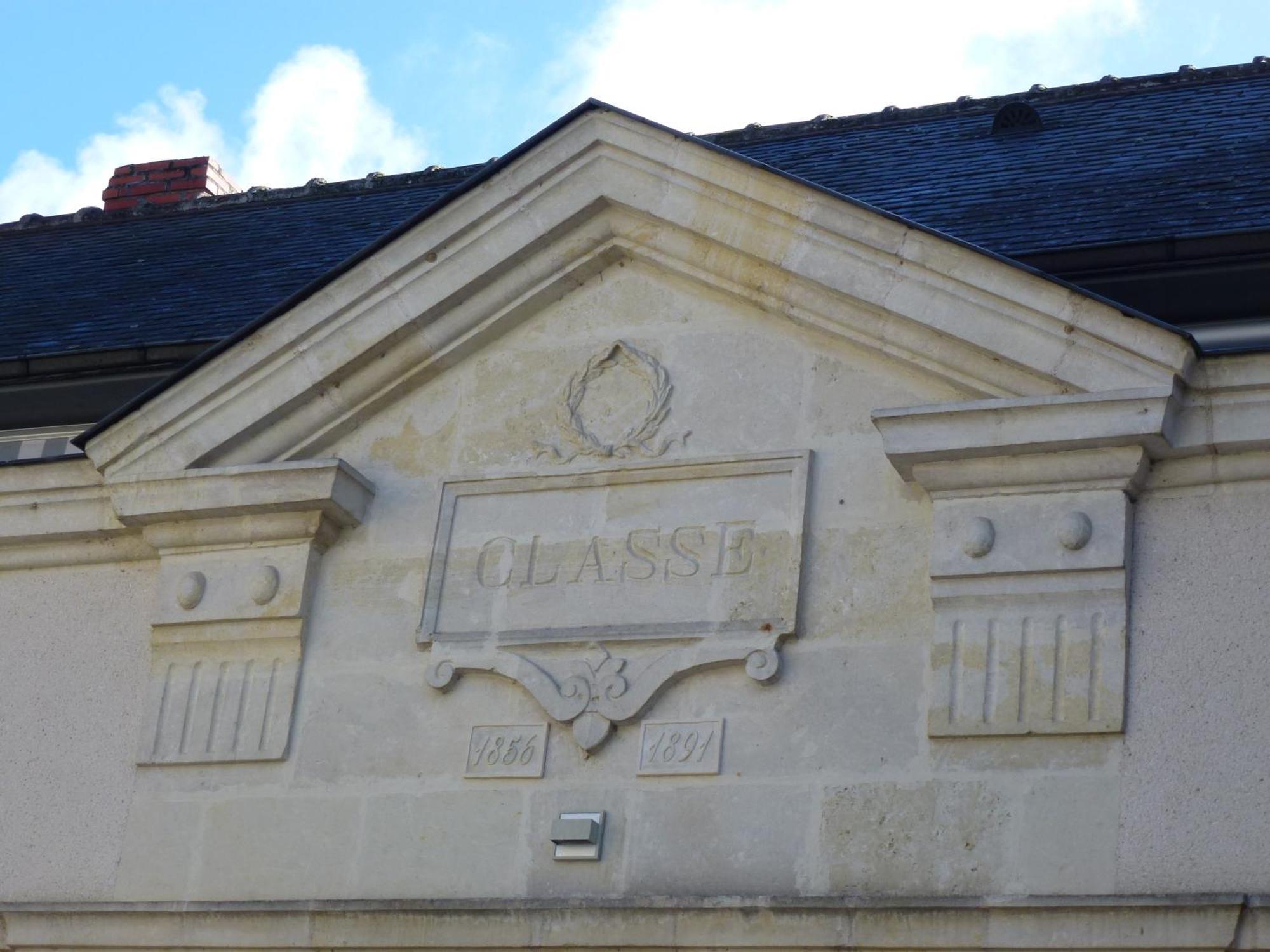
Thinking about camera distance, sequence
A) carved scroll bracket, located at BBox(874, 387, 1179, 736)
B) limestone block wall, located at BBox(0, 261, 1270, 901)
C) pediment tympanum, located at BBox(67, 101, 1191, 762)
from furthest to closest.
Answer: pediment tympanum, located at BBox(67, 101, 1191, 762), carved scroll bracket, located at BBox(874, 387, 1179, 736), limestone block wall, located at BBox(0, 261, 1270, 901)

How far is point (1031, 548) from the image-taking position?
6.35 metres

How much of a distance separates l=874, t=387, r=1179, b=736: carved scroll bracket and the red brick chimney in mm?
7165

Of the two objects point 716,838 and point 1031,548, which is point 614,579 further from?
point 1031,548

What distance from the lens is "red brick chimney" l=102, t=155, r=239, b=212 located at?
12.6 meters

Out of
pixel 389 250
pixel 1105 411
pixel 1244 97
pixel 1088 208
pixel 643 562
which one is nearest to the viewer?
pixel 1105 411

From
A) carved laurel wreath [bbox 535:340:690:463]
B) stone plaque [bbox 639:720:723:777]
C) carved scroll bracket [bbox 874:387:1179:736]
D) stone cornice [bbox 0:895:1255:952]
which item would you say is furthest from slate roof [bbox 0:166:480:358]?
carved scroll bracket [bbox 874:387:1179:736]

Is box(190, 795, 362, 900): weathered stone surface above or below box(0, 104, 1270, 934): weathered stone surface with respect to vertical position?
below

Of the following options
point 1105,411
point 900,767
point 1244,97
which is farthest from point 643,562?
point 1244,97

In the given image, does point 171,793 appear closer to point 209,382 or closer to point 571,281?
point 209,382

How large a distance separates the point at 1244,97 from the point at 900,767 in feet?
14.5

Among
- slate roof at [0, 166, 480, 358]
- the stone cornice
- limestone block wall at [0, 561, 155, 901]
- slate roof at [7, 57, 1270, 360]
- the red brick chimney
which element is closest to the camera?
the stone cornice

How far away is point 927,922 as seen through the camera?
5.91 meters

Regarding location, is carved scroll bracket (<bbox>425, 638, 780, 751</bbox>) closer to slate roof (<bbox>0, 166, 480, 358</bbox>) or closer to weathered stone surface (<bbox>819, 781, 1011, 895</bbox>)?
weathered stone surface (<bbox>819, 781, 1011, 895</bbox>)

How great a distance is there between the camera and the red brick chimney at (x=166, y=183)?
1258 centimetres
